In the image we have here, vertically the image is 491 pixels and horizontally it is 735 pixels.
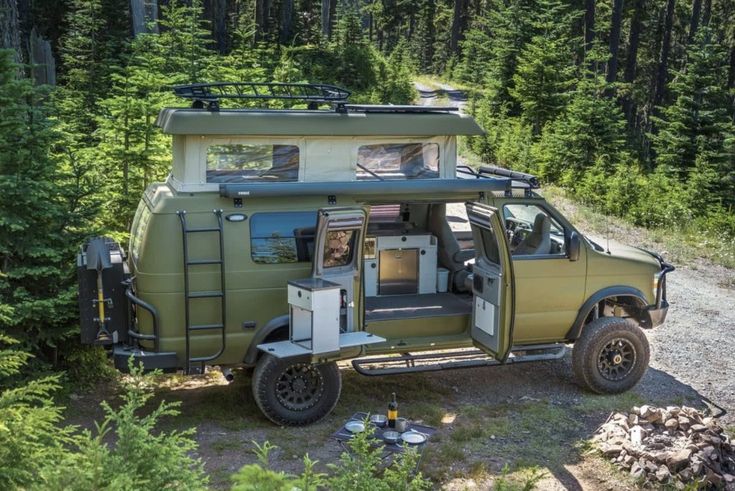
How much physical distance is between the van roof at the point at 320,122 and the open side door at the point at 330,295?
3.29ft

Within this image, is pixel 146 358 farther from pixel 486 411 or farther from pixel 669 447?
pixel 669 447

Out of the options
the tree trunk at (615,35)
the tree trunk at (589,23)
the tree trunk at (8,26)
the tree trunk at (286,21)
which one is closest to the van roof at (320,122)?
the tree trunk at (8,26)

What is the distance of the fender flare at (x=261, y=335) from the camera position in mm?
7863

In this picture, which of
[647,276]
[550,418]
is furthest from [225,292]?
[647,276]

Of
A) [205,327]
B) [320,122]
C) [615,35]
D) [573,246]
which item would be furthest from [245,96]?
[615,35]

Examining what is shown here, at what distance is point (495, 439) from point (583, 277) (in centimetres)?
221

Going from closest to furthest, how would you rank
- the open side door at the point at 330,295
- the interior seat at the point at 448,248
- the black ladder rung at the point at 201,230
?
the black ladder rung at the point at 201,230 → the open side door at the point at 330,295 → the interior seat at the point at 448,248

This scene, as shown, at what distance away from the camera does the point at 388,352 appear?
8641 mm

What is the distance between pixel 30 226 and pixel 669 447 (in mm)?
6705

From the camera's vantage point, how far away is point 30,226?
8.19 metres

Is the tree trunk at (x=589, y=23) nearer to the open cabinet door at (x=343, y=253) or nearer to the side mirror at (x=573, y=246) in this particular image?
the side mirror at (x=573, y=246)

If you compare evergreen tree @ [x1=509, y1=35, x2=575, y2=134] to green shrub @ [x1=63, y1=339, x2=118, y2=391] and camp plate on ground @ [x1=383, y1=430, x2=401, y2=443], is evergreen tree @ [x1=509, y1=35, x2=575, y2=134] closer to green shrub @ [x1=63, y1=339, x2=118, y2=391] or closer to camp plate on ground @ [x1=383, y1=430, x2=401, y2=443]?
green shrub @ [x1=63, y1=339, x2=118, y2=391]

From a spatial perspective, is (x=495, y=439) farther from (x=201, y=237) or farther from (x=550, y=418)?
(x=201, y=237)

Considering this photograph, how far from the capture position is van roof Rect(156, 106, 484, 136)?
7.80 meters
